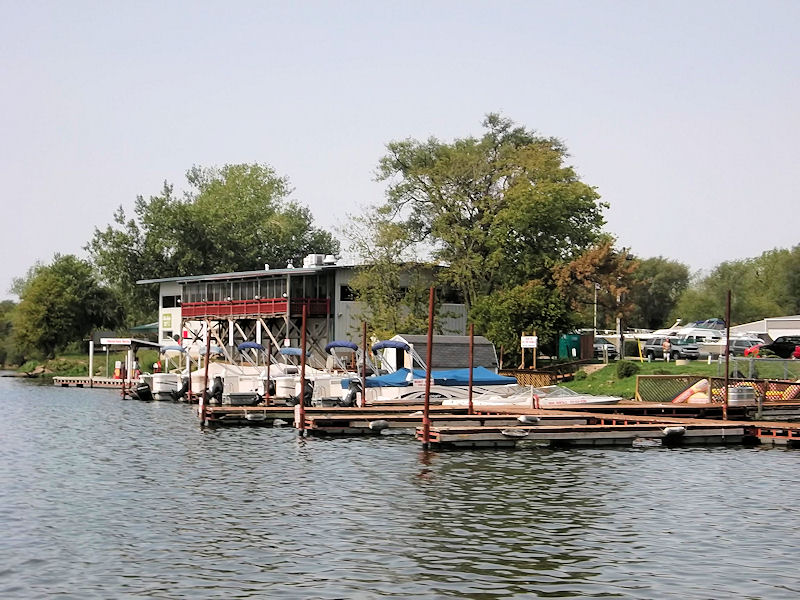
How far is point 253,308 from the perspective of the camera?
92.8 m

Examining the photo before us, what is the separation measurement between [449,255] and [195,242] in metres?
44.9

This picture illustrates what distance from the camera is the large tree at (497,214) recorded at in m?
78.9

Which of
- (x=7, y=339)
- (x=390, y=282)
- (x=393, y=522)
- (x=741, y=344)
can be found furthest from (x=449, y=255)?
(x=7, y=339)

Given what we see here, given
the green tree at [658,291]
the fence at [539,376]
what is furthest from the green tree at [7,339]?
the fence at [539,376]

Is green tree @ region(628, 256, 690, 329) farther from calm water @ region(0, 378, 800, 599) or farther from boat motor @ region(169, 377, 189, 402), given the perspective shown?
calm water @ region(0, 378, 800, 599)

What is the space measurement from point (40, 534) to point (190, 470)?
12041 mm

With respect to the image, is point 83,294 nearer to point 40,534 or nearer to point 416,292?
point 416,292

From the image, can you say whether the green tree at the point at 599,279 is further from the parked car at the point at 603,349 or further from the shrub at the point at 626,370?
the shrub at the point at 626,370

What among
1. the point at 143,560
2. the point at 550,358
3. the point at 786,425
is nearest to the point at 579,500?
the point at 143,560

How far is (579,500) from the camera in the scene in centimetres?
3011

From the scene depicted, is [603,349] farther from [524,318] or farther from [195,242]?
[195,242]

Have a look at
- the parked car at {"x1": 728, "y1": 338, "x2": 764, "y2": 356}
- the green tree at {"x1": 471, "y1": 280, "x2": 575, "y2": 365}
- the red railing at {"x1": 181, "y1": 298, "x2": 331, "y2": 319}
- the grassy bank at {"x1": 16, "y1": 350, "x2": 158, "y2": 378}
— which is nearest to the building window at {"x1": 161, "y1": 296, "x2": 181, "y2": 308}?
the red railing at {"x1": 181, "y1": 298, "x2": 331, "y2": 319}

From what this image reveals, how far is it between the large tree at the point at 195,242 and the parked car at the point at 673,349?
5051cm

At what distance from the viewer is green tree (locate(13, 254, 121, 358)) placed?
12725 cm
